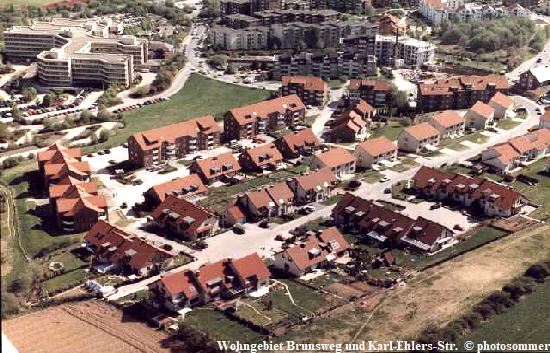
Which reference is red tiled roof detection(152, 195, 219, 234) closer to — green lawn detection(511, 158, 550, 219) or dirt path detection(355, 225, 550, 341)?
dirt path detection(355, 225, 550, 341)

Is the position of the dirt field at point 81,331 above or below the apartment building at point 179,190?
below

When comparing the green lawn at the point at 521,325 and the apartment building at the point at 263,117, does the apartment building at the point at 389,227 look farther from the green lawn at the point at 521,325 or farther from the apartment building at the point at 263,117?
the apartment building at the point at 263,117

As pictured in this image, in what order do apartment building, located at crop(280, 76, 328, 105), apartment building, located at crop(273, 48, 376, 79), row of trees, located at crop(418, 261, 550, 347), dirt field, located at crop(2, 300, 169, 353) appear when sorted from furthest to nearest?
apartment building, located at crop(273, 48, 376, 79), apartment building, located at crop(280, 76, 328, 105), dirt field, located at crop(2, 300, 169, 353), row of trees, located at crop(418, 261, 550, 347)

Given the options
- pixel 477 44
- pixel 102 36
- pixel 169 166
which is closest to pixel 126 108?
pixel 169 166

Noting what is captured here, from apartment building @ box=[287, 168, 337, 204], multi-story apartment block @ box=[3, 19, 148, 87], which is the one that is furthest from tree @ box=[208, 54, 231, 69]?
apartment building @ box=[287, 168, 337, 204]

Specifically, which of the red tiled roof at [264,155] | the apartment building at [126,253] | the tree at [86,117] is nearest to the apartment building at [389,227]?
the red tiled roof at [264,155]
